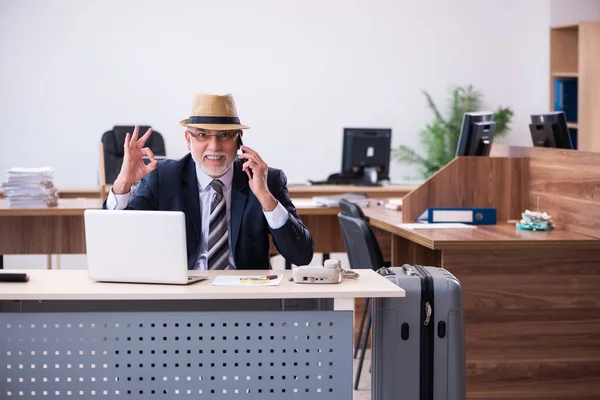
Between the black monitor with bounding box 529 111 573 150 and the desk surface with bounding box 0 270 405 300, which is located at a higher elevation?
the black monitor with bounding box 529 111 573 150

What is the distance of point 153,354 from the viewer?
2.84m

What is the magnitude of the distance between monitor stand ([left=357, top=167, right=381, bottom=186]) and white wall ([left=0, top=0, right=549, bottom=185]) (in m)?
1.89

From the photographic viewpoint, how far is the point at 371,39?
945 cm

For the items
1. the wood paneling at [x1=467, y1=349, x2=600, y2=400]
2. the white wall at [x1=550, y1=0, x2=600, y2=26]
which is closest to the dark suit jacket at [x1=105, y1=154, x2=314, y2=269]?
the wood paneling at [x1=467, y1=349, x2=600, y2=400]

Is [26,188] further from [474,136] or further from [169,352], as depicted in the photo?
[169,352]

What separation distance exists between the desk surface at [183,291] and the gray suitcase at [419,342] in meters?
0.14

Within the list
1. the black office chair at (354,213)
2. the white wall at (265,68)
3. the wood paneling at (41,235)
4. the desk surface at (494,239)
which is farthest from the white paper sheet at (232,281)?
the white wall at (265,68)

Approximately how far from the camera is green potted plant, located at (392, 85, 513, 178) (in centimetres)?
923

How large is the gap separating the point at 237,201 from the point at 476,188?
6.14 ft

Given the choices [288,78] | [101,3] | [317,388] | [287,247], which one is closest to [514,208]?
[287,247]

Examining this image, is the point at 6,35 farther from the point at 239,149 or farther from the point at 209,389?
the point at 209,389

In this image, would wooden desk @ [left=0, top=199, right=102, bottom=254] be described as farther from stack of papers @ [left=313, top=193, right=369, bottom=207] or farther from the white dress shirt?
the white dress shirt

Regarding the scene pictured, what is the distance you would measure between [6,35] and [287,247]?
6595 mm

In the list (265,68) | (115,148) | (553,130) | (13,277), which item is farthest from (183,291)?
(265,68)
